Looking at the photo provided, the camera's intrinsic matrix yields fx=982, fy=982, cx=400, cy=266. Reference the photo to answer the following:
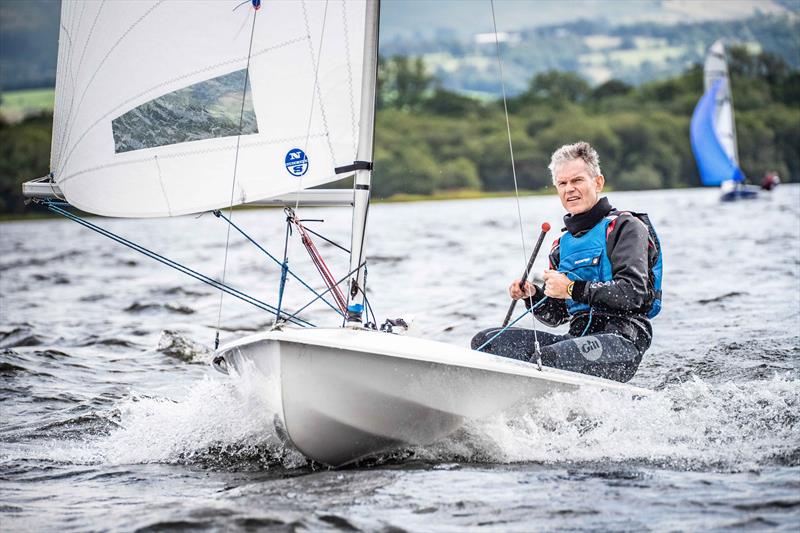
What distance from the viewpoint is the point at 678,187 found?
259ft

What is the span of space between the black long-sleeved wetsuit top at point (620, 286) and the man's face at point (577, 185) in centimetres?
5

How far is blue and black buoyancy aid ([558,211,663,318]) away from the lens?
517cm

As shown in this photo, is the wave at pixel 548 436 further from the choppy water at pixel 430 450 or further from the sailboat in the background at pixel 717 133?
the sailboat in the background at pixel 717 133

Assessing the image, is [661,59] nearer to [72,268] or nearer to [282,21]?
[72,268]

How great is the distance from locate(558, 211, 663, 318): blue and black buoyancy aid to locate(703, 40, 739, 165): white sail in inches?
1479

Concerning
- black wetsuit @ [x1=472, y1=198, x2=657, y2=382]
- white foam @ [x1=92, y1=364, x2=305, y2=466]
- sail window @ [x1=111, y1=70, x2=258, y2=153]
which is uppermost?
sail window @ [x1=111, y1=70, x2=258, y2=153]

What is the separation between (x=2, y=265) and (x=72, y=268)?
3048 millimetres

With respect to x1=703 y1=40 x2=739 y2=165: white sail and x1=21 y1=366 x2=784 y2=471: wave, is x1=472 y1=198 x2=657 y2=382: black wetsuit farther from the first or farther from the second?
Answer: x1=703 y1=40 x2=739 y2=165: white sail

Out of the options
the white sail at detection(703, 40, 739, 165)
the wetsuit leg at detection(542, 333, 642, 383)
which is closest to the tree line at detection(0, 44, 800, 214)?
the white sail at detection(703, 40, 739, 165)

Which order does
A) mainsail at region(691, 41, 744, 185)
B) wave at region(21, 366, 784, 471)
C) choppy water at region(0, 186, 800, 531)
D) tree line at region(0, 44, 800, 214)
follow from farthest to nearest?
1. tree line at region(0, 44, 800, 214)
2. mainsail at region(691, 41, 744, 185)
3. wave at region(21, 366, 784, 471)
4. choppy water at region(0, 186, 800, 531)

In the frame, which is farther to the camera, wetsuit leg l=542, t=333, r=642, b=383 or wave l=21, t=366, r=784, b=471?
wetsuit leg l=542, t=333, r=642, b=383

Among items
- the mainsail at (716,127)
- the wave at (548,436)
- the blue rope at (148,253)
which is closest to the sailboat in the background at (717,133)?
the mainsail at (716,127)

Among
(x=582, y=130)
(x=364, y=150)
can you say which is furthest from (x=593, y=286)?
(x=582, y=130)

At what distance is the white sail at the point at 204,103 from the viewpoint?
17.5 feet
